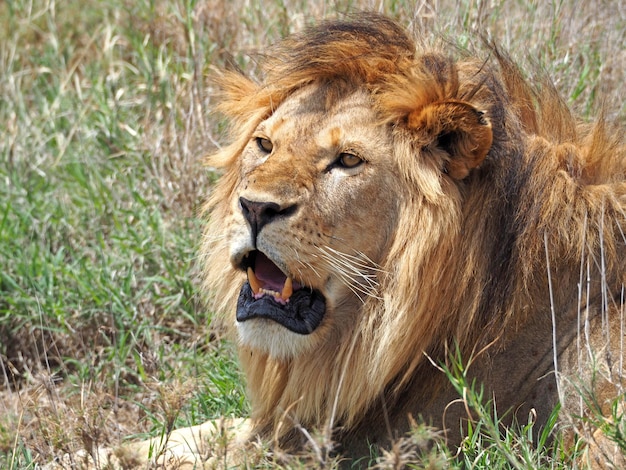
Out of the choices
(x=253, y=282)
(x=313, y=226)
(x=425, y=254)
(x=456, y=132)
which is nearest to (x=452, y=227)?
(x=425, y=254)

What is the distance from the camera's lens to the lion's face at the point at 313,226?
3.08 metres

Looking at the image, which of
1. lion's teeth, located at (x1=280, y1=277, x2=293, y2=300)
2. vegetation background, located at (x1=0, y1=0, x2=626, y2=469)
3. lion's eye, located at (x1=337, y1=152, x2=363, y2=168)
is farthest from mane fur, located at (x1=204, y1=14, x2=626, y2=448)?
vegetation background, located at (x1=0, y1=0, x2=626, y2=469)

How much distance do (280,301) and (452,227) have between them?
606 millimetres

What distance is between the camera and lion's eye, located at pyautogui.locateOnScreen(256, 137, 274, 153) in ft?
11.1

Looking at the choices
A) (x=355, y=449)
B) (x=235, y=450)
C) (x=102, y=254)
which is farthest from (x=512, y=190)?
(x=102, y=254)

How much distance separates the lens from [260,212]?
9.96 feet

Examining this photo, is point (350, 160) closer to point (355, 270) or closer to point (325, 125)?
point (325, 125)

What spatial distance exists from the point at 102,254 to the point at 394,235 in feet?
6.80

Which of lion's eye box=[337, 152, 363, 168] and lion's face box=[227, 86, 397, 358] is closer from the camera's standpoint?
lion's face box=[227, 86, 397, 358]

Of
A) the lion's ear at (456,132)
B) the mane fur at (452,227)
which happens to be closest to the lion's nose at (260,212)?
the mane fur at (452,227)

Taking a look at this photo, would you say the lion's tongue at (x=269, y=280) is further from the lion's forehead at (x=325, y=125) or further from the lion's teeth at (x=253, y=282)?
the lion's forehead at (x=325, y=125)

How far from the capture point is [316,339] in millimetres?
3254

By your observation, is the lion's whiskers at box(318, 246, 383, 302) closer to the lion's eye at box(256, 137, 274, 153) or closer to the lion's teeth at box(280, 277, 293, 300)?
the lion's teeth at box(280, 277, 293, 300)

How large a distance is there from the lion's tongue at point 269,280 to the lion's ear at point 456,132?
2.10 feet
